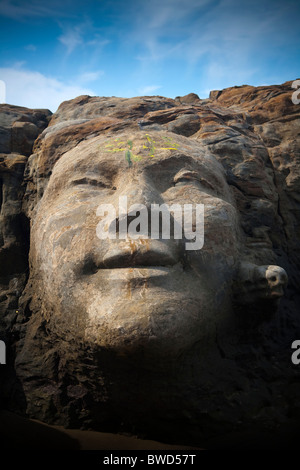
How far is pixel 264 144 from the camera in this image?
13.9 feet

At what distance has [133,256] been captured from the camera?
2207 millimetres

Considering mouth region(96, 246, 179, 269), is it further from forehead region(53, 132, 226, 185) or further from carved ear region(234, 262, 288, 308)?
forehead region(53, 132, 226, 185)

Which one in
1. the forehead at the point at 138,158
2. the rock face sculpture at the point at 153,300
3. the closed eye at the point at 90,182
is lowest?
the rock face sculpture at the point at 153,300

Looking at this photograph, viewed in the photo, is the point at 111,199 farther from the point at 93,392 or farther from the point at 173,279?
the point at 93,392

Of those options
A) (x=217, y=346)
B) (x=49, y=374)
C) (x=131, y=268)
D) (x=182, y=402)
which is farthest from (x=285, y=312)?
(x=49, y=374)

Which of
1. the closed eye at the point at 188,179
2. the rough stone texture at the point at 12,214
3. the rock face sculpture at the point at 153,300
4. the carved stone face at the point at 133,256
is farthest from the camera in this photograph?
the rough stone texture at the point at 12,214

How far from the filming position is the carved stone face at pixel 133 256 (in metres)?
2.01

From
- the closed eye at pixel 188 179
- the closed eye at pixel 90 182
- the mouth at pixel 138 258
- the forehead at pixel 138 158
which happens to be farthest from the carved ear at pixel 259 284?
the closed eye at pixel 90 182

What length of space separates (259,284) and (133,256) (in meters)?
0.98

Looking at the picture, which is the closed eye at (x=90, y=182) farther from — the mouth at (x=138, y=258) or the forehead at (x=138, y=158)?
the mouth at (x=138, y=258)

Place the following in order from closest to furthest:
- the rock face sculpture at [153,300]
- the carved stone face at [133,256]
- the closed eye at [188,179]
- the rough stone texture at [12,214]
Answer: the carved stone face at [133,256] < the rock face sculpture at [153,300] < the closed eye at [188,179] < the rough stone texture at [12,214]

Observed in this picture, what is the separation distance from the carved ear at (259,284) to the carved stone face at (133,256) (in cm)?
9

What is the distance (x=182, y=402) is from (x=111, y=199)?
5.21ft

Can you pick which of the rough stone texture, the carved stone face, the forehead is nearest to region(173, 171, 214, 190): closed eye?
the carved stone face
